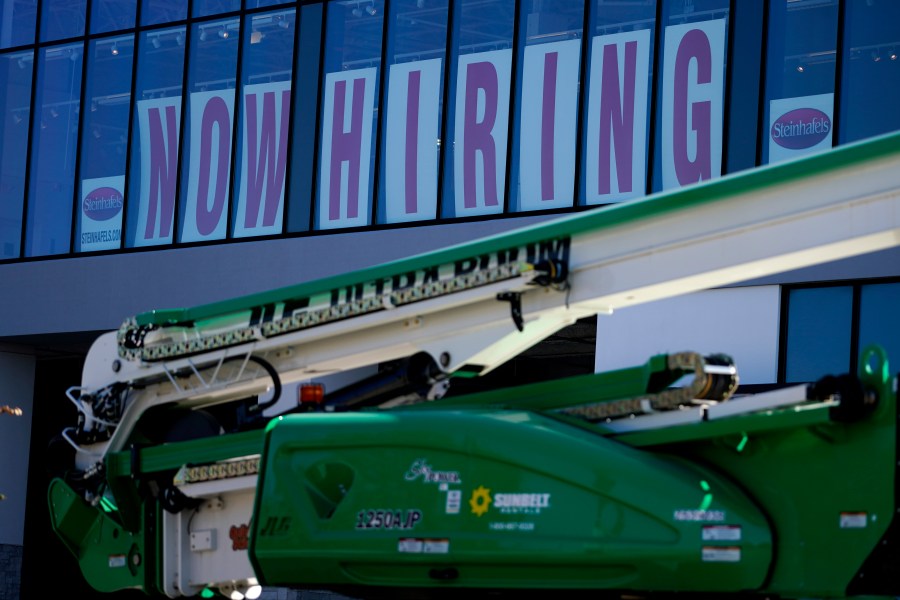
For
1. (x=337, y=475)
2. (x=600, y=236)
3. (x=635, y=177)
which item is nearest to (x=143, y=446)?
(x=337, y=475)

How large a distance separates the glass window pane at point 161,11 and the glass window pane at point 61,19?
58.4 inches

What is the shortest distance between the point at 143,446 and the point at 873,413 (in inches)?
239

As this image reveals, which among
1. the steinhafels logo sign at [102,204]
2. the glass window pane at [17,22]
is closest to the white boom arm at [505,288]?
the steinhafels logo sign at [102,204]

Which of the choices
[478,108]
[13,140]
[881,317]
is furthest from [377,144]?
[881,317]

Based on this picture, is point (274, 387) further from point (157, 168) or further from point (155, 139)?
point (155, 139)

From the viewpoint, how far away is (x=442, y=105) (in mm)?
23719

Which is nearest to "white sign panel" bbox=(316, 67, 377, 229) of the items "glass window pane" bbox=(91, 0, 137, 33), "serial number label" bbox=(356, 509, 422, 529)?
"glass window pane" bbox=(91, 0, 137, 33)

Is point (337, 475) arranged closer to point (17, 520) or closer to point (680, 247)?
point (680, 247)

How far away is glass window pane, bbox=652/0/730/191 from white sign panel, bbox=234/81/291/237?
261 inches

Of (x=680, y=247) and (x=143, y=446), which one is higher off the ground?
(x=680, y=247)

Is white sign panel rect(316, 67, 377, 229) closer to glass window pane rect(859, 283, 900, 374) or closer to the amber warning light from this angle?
glass window pane rect(859, 283, 900, 374)

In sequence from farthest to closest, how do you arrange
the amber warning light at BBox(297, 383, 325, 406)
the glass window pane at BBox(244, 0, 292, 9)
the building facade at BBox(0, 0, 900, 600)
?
the glass window pane at BBox(244, 0, 292, 9) → the building facade at BBox(0, 0, 900, 600) → the amber warning light at BBox(297, 383, 325, 406)

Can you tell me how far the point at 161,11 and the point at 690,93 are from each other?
10.2 metres

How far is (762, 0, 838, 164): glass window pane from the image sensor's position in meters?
20.6
